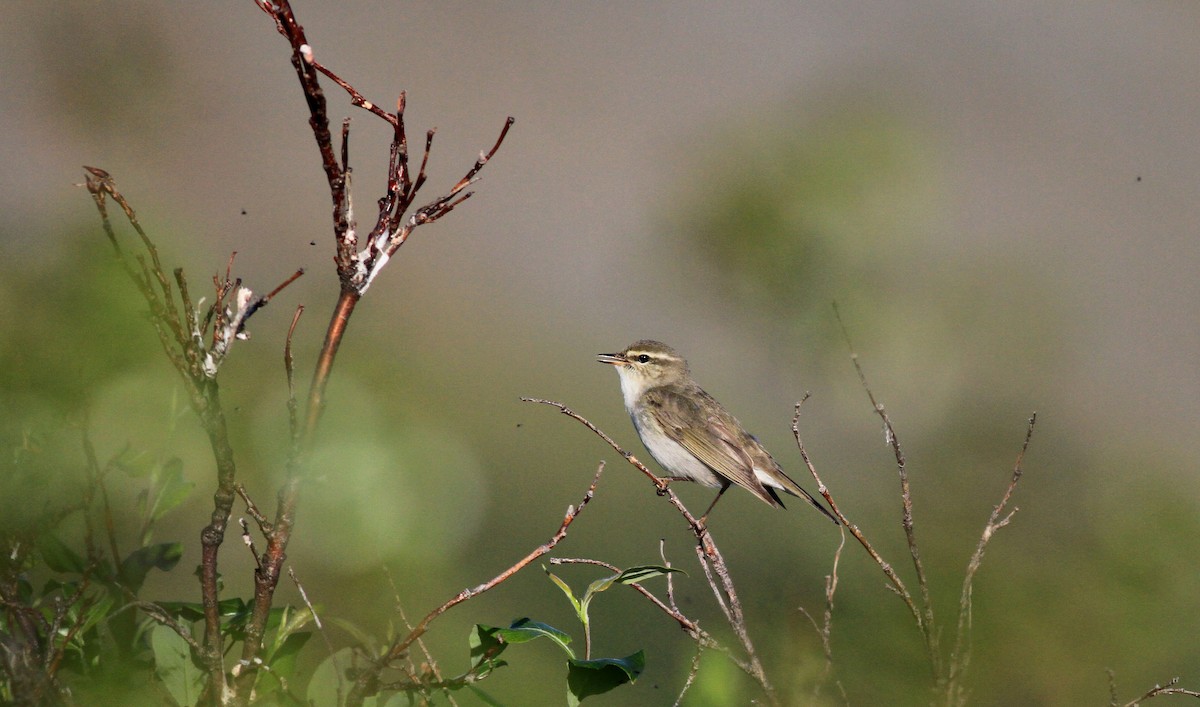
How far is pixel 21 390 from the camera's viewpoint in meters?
1.67

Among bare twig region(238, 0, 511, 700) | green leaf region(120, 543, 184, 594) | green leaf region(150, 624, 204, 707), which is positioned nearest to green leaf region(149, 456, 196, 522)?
green leaf region(120, 543, 184, 594)

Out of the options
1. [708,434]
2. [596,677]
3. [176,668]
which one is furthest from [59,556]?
[708,434]

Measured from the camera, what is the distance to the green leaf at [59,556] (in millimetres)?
1485

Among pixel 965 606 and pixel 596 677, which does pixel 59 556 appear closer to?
pixel 596 677

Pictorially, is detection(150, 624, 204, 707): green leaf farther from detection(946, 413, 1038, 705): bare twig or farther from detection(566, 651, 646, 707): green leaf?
detection(946, 413, 1038, 705): bare twig

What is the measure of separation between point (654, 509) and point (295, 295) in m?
4.61

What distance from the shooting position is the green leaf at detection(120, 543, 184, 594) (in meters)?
1.47

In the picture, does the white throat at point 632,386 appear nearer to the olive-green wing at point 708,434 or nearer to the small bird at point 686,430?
the small bird at point 686,430

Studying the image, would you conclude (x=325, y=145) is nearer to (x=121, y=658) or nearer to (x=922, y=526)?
(x=121, y=658)

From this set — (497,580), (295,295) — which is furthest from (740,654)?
(295,295)

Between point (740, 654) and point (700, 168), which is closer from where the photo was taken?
point (740, 654)

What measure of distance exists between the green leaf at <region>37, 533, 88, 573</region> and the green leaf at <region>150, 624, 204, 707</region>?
9.5 inches

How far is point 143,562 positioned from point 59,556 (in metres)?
0.14

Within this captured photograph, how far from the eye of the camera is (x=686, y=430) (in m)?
6.14
